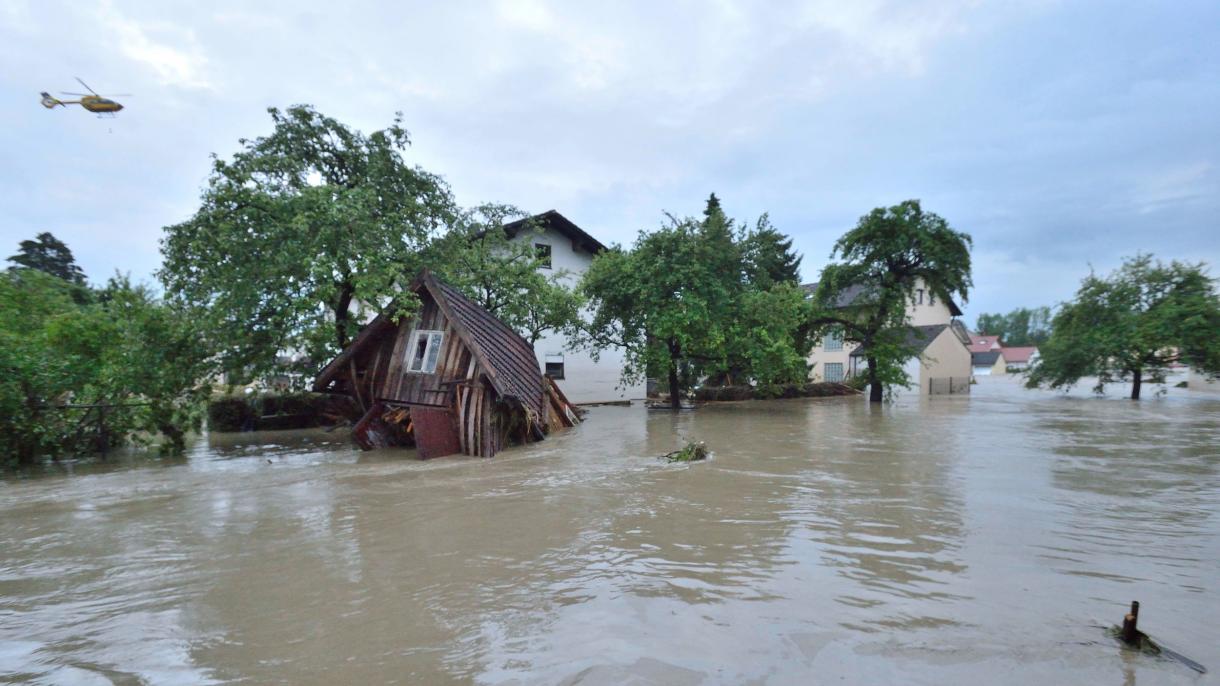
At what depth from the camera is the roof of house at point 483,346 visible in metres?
12.9

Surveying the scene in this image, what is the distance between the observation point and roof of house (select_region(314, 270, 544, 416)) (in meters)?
12.9

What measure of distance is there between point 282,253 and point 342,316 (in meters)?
A: 3.07

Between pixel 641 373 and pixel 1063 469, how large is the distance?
15.1 m

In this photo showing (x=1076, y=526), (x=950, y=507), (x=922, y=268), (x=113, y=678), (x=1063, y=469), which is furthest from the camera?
(x=922, y=268)

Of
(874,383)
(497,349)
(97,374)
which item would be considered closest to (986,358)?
(874,383)

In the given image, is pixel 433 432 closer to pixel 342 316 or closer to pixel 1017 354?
pixel 342 316

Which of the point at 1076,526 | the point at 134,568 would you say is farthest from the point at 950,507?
the point at 134,568

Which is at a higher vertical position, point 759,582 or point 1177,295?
point 1177,295

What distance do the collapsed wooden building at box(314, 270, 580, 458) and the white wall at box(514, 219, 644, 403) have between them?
1029 cm

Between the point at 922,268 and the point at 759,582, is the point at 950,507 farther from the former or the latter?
the point at 922,268

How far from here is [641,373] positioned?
23734 millimetres

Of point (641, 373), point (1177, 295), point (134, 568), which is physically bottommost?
point (134, 568)

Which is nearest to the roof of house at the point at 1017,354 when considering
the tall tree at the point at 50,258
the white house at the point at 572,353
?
the white house at the point at 572,353

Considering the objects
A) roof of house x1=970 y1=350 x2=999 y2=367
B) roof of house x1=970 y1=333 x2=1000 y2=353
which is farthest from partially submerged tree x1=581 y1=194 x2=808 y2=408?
roof of house x1=970 y1=333 x2=1000 y2=353
